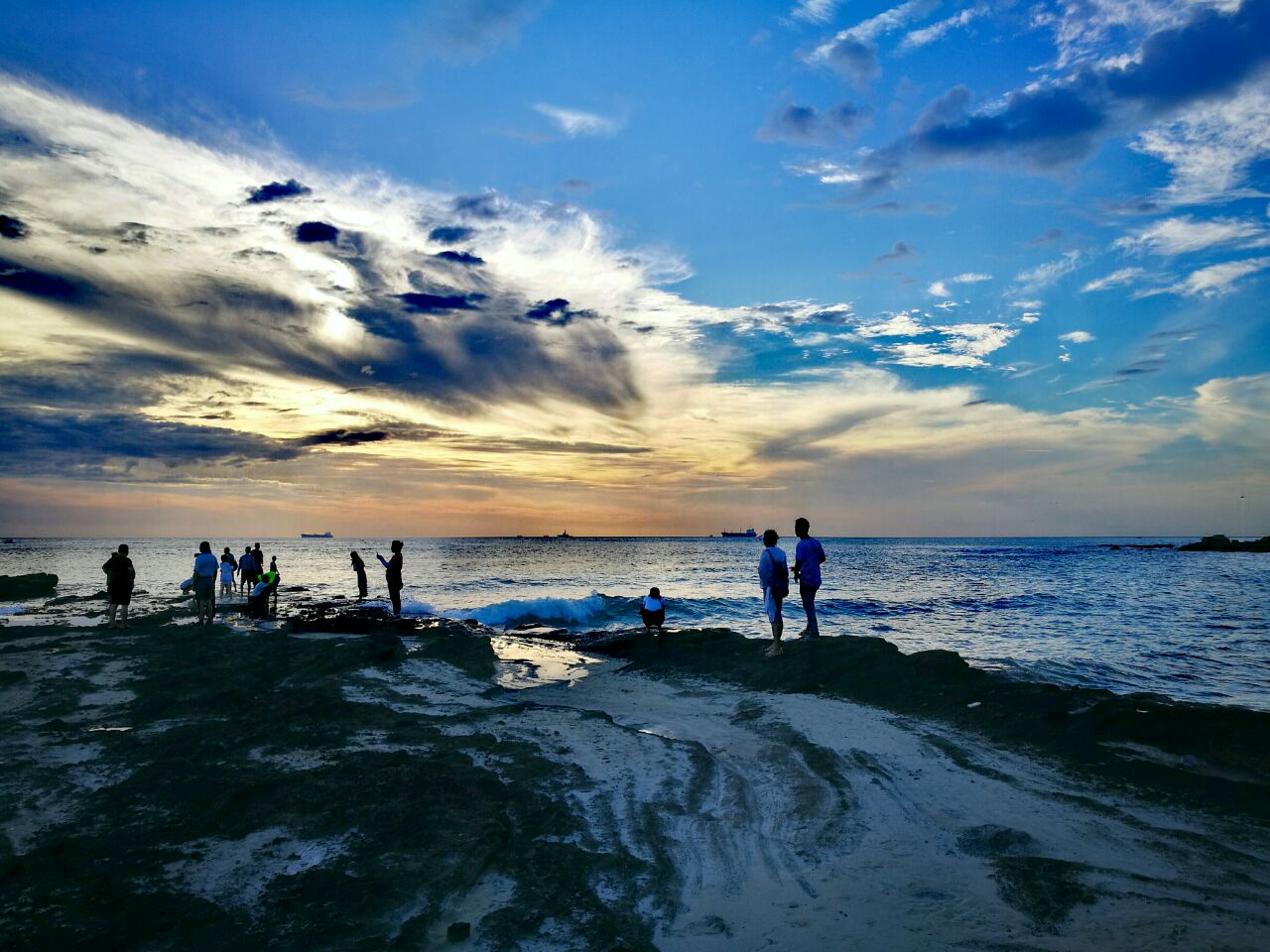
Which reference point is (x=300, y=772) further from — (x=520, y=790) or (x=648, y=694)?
(x=648, y=694)

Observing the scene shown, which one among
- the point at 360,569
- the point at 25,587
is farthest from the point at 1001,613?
the point at 25,587

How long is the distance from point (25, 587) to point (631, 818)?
45998 millimetres

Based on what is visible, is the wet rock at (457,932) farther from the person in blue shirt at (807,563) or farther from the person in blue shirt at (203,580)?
the person in blue shirt at (203,580)

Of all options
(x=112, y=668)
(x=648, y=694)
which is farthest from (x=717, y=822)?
(x=112, y=668)

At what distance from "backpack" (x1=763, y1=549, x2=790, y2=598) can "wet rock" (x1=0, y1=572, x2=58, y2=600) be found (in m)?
40.8

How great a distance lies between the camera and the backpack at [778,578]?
47.5 feet

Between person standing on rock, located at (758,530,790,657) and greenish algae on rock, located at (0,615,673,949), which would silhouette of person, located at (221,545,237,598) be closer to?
greenish algae on rock, located at (0,615,673,949)

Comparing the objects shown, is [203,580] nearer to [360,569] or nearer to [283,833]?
[360,569]

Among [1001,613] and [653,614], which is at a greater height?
[653,614]

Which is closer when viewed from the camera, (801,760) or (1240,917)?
(1240,917)

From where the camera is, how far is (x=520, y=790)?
6.82 metres

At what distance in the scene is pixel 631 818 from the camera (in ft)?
20.6

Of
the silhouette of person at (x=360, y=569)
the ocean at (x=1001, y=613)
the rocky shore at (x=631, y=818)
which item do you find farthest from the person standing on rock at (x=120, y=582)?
the rocky shore at (x=631, y=818)

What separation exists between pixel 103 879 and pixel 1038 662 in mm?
18375
